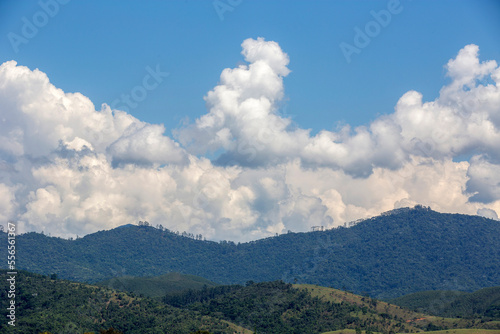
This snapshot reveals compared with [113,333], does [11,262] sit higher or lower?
higher

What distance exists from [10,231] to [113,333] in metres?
40.9

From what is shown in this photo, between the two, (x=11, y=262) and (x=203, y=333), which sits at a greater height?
(x=11, y=262)

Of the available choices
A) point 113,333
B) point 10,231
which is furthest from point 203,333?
point 10,231

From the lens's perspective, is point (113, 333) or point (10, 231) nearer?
point (10, 231)

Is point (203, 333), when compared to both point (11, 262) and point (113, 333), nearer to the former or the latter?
point (113, 333)

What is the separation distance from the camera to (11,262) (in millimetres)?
156750

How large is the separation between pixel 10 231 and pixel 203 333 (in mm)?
59058

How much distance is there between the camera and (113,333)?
155 metres

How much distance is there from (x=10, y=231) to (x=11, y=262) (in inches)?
712

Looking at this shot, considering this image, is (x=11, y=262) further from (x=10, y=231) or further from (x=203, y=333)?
(x=203, y=333)

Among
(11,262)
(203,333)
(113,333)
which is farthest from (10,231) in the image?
(203,333)

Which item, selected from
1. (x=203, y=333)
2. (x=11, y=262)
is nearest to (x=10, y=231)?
(x=11, y=262)

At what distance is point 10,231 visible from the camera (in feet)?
470

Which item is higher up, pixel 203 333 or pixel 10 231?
pixel 10 231
